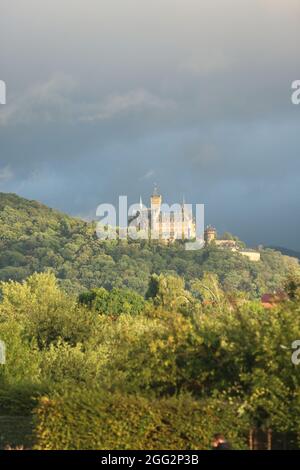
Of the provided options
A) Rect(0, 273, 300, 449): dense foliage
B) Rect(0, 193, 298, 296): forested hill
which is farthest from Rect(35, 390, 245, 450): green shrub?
Rect(0, 193, 298, 296): forested hill

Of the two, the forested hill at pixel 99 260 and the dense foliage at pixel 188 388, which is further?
the forested hill at pixel 99 260

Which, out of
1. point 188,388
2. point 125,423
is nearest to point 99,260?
point 188,388

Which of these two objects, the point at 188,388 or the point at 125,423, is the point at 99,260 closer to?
the point at 188,388

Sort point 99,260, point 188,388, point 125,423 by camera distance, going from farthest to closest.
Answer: point 99,260 < point 188,388 < point 125,423

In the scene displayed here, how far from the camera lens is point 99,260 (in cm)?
16550

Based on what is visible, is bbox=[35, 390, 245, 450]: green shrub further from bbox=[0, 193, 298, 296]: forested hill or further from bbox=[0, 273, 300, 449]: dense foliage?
bbox=[0, 193, 298, 296]: forested hill

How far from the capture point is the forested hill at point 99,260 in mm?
161250

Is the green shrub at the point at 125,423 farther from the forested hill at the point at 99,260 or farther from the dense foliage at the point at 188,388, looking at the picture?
the forested hill at the point at 99,260

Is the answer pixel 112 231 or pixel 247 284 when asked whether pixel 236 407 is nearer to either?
pixel 247 284

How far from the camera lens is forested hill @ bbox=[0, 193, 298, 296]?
161250 millimetres

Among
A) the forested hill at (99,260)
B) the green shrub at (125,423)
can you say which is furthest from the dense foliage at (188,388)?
the forested hill at (99,260)

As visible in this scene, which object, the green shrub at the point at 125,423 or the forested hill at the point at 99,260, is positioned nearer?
the green shrub at the point at 125,423

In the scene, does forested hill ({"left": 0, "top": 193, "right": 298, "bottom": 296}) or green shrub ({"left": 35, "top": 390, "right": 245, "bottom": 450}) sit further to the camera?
forested hill ({"left": 0, "top": 193, "right": 298, "bottom": 296})

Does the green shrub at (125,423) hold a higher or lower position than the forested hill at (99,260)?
lower
